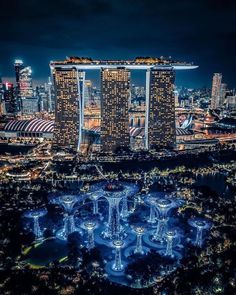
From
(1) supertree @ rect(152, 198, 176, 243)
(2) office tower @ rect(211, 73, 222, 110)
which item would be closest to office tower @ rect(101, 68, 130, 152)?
(1) supertree @ rect(152, 198, 176, 243)

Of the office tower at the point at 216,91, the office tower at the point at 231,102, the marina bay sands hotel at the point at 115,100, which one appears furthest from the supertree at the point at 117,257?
the office tower at the point at 231,102

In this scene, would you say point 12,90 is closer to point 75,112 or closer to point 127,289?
point 75,112

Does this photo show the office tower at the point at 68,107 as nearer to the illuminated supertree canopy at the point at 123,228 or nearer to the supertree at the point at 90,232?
the illuminated supertree canopy at the point at 123,228

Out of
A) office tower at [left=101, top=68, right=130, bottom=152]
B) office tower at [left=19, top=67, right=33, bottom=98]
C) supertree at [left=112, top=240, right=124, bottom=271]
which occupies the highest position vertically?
office tower at [left=19, top=67, right=33, bottom=98]

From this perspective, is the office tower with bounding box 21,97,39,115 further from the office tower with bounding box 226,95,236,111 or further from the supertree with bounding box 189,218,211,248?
the supertree with bounding box 189,218,211,248

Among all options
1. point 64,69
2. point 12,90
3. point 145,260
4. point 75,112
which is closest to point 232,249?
point 145,260

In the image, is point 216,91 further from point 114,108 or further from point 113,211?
point 113,211
